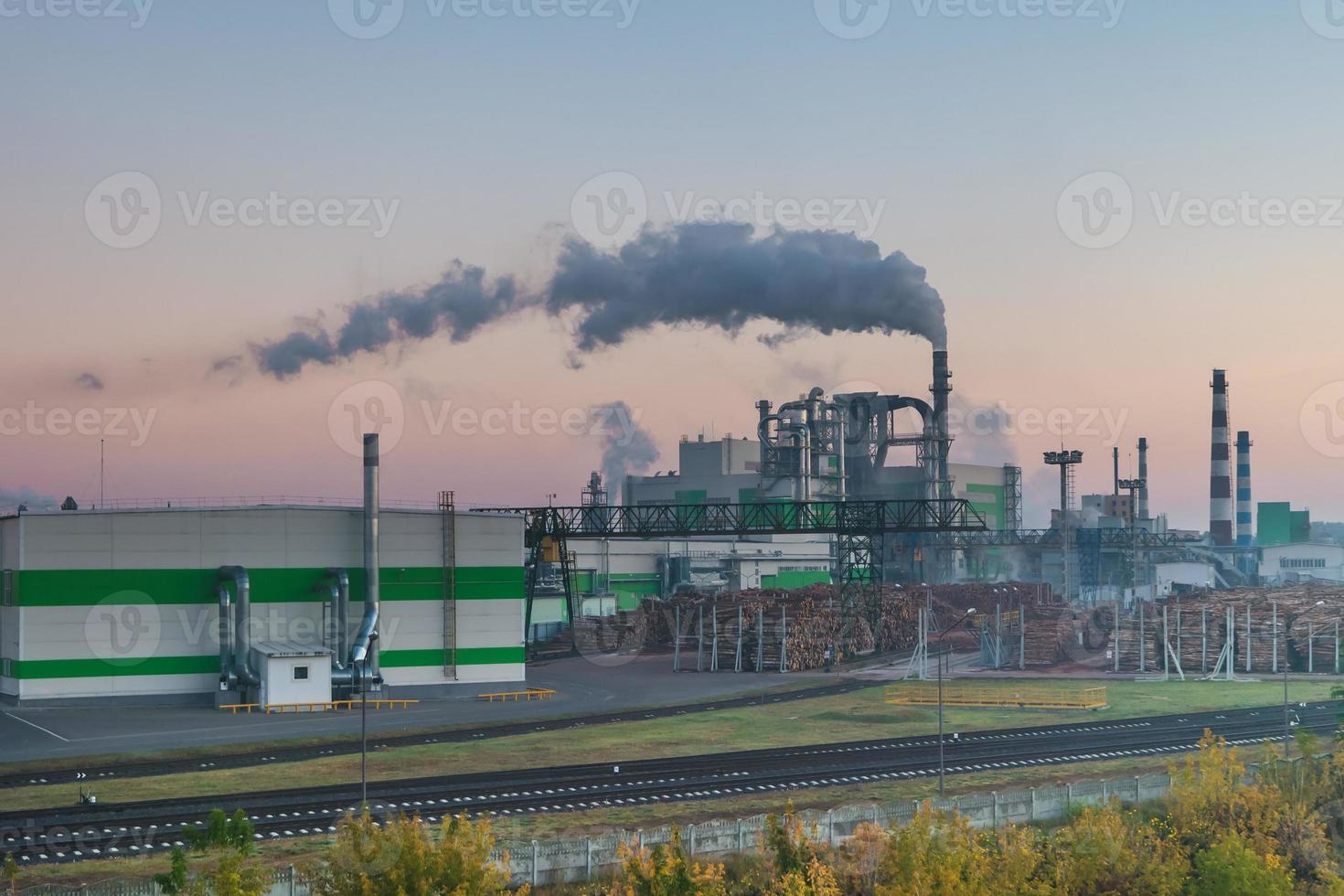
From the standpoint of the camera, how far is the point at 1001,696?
201ft

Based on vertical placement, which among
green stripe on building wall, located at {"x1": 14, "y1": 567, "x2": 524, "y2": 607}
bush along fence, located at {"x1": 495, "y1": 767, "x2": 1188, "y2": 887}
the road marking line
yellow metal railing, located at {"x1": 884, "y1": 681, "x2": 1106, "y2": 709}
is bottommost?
yellow metal railing, located at {"x1": 884, "y1": 681, "x2": 1106, "y2": 709}

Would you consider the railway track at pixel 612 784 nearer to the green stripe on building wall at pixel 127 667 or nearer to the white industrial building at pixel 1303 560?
the green stripe on building wall at pixel 127 667

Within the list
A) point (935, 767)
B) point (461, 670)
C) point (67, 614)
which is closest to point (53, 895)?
point (935, 767)

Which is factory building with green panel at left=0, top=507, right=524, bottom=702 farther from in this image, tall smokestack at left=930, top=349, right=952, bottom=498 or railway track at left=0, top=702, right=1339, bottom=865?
tall smokestack at left=930, top=349, right=952, bottom=498

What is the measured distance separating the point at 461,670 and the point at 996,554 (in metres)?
84.7

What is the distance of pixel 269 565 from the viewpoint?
189 ft

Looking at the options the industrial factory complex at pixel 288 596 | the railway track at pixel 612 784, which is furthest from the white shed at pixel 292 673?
the railway track at pixel 612 784

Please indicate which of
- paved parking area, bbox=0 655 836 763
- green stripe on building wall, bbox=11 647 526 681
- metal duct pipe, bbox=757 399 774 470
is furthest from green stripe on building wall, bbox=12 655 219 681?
metal duct pipe, bbox=757 399 774 470

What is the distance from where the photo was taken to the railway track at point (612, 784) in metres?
30.4

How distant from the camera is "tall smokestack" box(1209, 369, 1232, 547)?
11931 centimetres

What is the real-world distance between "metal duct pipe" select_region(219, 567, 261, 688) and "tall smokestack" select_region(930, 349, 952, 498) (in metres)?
62.1

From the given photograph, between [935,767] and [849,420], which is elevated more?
[849,420]

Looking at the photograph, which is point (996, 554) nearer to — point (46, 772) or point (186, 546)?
point (186, 546)

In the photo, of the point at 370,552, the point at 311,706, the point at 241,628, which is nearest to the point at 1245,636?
the point at 370,552
